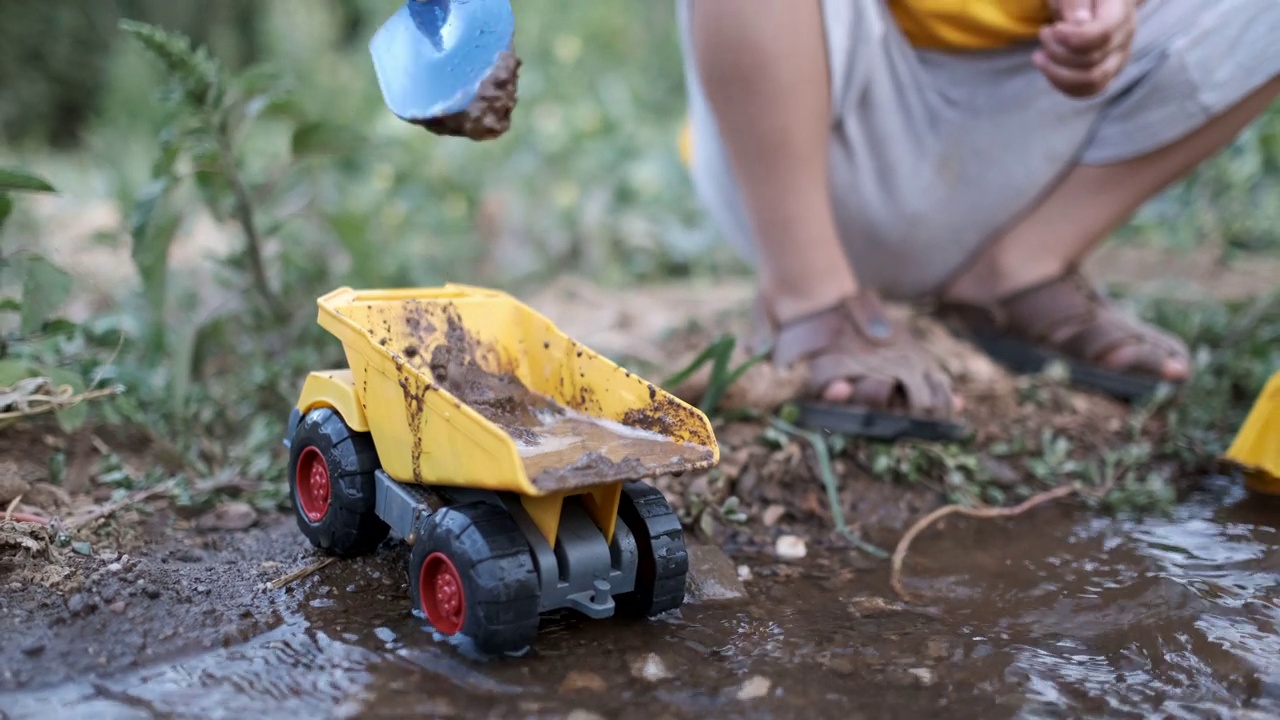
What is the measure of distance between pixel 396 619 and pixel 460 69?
28.7 inches

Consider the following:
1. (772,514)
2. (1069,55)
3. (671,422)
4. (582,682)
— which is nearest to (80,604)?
(582,682)

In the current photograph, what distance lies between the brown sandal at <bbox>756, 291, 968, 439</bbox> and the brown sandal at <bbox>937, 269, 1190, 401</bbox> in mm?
392

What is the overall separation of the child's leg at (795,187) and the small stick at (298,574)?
98 cm

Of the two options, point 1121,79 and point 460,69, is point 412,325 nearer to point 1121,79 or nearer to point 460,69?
point 460,69

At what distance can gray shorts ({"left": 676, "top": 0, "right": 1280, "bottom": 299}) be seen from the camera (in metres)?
2.13

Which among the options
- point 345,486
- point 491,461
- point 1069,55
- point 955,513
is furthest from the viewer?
point 955,513

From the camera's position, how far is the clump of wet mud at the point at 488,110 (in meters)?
1.42

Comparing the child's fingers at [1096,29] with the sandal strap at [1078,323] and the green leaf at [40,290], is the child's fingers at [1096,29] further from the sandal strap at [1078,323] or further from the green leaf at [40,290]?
the green leaf at [40,290]

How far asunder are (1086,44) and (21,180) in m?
1.70

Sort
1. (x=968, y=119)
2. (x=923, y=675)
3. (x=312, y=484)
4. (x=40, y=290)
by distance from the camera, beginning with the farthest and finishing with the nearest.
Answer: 1. (x=968, y=119)
2. (x=40, y=290)
3. (x=312, y=484)
4. (x=923, y=675)

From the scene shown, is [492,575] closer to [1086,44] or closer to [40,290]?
[40,290]

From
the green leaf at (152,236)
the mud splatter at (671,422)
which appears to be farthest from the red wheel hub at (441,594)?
the green leaf at (152,236)

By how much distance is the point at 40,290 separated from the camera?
1758 millimetres

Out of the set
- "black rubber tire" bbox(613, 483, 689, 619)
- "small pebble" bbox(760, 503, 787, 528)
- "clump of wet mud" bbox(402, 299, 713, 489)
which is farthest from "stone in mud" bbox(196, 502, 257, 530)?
"small pebble" bbox(760, 503, 787, 528)
